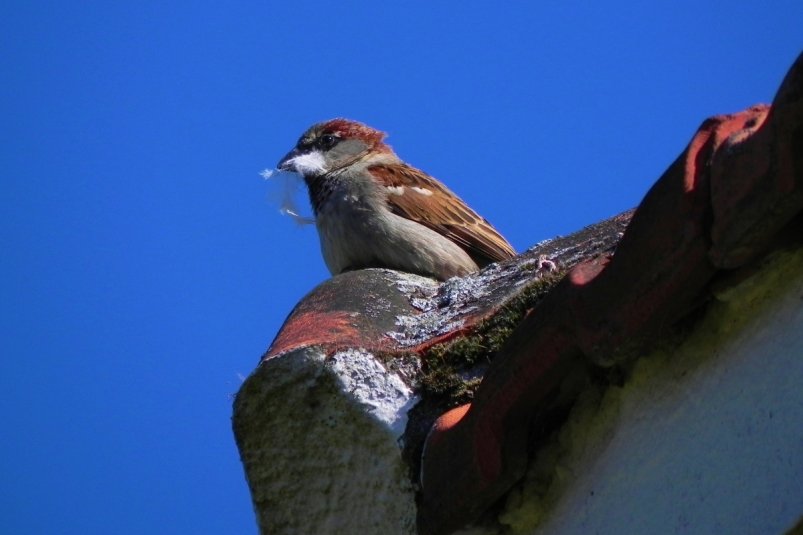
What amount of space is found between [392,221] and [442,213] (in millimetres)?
507

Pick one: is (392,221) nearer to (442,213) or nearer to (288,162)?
(442,213)

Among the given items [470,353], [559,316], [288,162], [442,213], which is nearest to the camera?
[559,316]

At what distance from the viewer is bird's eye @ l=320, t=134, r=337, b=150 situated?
6768mm

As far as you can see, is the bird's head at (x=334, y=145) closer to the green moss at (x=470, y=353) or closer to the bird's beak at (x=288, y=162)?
the bird's beak at (x=288, y=162)

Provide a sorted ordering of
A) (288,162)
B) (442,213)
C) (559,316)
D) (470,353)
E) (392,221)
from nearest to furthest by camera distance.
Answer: (559,316)
(470,353)
(392,221)
(442,213)
(288,162)

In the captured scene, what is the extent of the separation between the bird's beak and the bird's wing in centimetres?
68

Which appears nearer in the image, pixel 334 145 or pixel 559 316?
pixel 559 316

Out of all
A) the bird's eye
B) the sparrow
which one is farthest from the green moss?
the bird's eye

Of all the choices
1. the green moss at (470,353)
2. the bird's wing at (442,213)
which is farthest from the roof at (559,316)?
the bird's wing at (442,213)

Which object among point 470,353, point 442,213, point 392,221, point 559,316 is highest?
point 442,213

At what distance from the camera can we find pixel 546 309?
6.40ft

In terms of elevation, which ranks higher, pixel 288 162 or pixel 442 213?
pixel 288 162

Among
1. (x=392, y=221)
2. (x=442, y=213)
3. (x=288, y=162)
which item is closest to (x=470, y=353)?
(x=392, y=221)

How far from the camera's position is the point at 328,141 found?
268 inches
